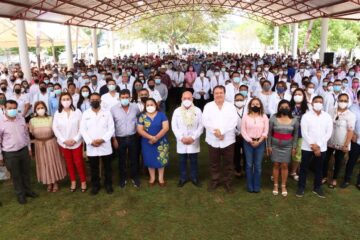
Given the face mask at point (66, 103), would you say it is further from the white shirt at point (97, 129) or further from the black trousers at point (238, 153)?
the black trousers at point (238, 153)

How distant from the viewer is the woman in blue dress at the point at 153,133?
178 inches

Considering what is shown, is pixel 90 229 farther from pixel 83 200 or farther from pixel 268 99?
pixel 268 99

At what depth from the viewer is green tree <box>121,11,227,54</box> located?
2894 cm

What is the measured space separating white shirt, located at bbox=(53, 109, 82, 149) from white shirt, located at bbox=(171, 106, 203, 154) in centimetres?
134

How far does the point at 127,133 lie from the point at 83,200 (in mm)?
1117

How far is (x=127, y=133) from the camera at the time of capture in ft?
15.0

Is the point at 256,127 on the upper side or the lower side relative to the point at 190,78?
lower

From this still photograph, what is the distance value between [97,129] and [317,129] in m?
2.90

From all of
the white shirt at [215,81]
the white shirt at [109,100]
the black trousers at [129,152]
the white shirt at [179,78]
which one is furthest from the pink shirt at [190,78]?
the black trousers at [129,152]

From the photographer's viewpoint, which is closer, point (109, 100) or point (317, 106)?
point (317, 106)

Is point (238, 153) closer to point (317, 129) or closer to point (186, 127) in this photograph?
point (186, 127)

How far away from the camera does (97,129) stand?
4.30 m

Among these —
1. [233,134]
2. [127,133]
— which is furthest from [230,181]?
[127,133]

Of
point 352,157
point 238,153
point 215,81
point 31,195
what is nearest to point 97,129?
point 31,195
